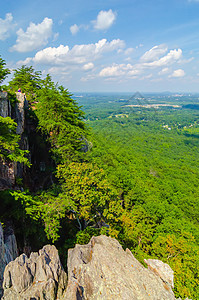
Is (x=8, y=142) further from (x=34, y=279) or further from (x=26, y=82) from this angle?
(x=26, y=82)

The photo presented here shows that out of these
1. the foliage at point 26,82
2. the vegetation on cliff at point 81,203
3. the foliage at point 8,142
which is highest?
the foliage at point 26,82

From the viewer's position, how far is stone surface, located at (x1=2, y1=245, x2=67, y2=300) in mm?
5449

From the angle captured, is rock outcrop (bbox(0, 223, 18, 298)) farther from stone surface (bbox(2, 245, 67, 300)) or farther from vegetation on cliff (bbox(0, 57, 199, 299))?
vegetation on cliff (bbox(0, 57, 199, 299))

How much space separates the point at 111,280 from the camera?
6055 millimetres

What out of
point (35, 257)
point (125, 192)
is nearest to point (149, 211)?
point (125, 192)

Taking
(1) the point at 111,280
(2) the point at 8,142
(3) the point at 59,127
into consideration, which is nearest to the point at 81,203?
Result: (1) the point at 111,280

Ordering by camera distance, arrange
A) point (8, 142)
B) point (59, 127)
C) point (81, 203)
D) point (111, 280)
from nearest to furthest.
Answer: point (111, 280) → point (8, 142) → point (81, 203) → point (59, 127)

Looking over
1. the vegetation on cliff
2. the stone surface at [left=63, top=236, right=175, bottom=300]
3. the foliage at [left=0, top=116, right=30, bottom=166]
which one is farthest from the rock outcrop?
the foliage at [left=0, top=116, right=30, bottom=166]

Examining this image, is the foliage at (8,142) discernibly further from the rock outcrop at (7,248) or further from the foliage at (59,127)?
the foliage at (59,127)

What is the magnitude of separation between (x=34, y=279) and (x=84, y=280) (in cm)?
193

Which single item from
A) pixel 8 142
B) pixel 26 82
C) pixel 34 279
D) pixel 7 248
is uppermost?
pixel 26 82

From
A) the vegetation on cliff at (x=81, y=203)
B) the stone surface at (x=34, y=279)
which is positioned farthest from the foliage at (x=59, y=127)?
the stone surface at (x=34, y=279)

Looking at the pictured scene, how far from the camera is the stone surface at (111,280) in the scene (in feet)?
18.3

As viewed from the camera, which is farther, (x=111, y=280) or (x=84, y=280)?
(x=84, y=280)
